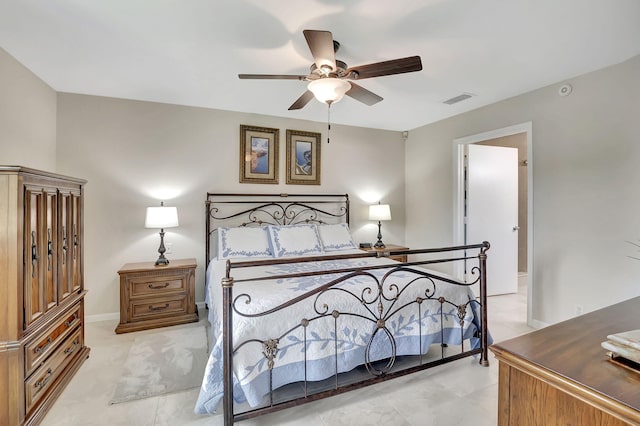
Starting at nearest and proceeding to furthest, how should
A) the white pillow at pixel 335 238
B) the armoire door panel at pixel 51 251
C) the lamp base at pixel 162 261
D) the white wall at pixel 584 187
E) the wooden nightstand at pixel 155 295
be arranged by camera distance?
1. the armoire door panel at pixel 51 251
2. the white wall at pixel 584 187
3. the wooden nightstand at pixel 155 295
4. the lamp base at pixel 162 261
5. the white pillow at pixel 335 238

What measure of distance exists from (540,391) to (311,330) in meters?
1.29

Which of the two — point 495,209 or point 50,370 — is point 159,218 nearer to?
point 50,370

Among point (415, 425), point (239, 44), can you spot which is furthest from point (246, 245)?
point (415, 425)

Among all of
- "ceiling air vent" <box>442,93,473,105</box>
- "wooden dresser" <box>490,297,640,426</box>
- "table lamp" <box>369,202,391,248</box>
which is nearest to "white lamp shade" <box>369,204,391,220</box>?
"table lamp" <box>369,202,391,248</box>

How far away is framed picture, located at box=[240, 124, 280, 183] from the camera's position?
4.01 metres

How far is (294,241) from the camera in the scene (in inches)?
140

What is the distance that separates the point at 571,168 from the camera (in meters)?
2.94

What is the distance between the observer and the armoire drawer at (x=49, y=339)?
176cm

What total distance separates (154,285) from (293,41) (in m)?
2.76

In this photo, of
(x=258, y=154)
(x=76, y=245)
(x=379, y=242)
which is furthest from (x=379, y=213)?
(x=76, y=245)

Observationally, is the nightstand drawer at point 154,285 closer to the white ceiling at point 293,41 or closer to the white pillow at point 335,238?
the white pillow at point 335,238

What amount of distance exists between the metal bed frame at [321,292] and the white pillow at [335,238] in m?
0.51

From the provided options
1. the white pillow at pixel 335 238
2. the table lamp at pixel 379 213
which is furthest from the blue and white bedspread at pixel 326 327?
the table lamp at pixel 379 213

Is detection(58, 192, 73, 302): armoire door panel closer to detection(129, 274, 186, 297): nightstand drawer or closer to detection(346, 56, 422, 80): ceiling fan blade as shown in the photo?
detection(129, 274, 186, 297): nightstand drawer
